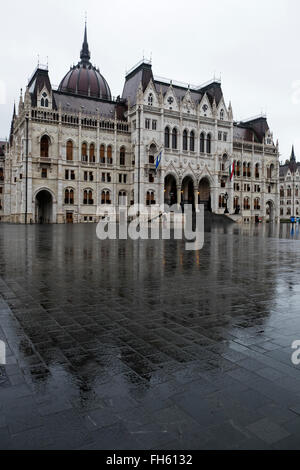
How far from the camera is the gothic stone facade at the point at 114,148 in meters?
Answer: 56.4

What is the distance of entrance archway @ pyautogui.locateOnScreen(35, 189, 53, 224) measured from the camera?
2327 inches

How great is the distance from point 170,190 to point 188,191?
180 inches

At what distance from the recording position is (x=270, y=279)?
924 cm

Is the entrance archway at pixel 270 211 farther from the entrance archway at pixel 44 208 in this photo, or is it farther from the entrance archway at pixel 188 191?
the entrance archway at pixel 44 208

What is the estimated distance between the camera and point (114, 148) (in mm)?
61719

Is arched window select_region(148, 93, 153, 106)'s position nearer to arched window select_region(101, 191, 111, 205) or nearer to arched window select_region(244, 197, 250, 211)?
arched window select_region(101, 191, 111, 205)

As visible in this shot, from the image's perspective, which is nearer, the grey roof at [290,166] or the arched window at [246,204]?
the arched window at [246,204]

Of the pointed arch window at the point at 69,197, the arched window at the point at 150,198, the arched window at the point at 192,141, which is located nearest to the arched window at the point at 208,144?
the arched window at the point at 192,141

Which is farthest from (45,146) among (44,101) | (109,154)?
(109,154)

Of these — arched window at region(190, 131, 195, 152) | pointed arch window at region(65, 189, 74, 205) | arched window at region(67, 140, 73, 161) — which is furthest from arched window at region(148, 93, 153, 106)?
pointed arch window at region(65, 189, 74, 205)

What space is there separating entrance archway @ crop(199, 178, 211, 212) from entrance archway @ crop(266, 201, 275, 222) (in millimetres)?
20638

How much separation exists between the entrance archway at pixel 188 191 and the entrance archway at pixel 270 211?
23.0 m

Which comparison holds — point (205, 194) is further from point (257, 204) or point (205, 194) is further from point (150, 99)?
point (150, 99)

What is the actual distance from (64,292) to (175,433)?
5.24 metres
